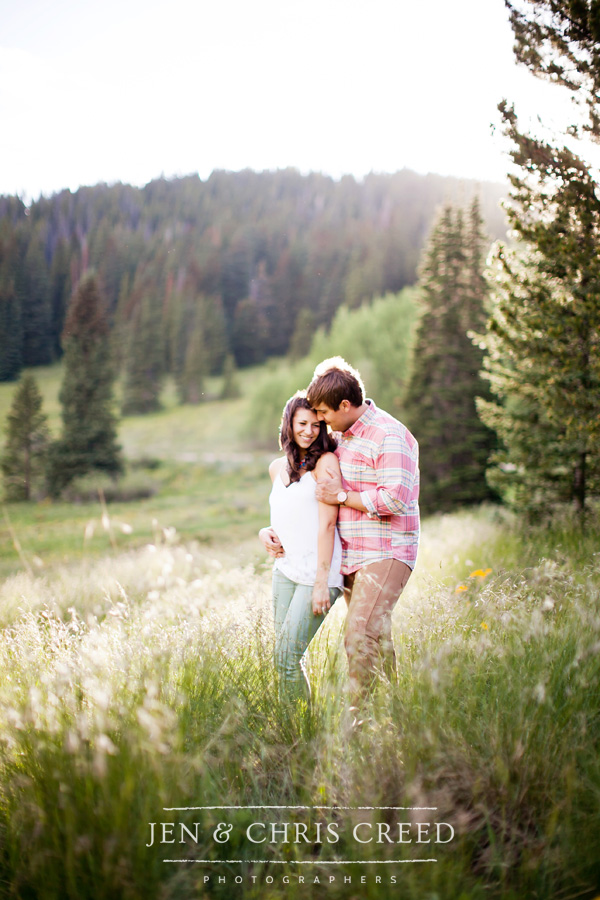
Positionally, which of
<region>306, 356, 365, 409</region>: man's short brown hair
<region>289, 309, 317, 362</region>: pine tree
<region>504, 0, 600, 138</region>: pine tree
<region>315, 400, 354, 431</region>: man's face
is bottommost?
<region>289, 309, 317, 362</region>: pine tree

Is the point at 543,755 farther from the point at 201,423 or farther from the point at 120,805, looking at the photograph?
the point at 201,423

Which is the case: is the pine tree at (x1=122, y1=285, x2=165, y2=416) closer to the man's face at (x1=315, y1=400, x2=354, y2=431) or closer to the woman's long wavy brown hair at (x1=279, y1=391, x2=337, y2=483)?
the woman's long wavy brown hair at (x1=279, y1=391, x2=337, y2=483)

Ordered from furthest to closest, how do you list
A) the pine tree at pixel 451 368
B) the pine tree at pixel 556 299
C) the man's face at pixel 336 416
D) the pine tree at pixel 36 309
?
the pine tree at pixel 36 309
the pine tree at pixel 451 368
the pine tree at pixel 556 299
the man's face at pixel 336 416

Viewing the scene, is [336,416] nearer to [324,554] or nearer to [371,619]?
[324,554]

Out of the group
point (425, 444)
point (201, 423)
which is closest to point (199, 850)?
point (425, 444)

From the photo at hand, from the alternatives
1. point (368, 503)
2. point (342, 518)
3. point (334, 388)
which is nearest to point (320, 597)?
point (342, 518)

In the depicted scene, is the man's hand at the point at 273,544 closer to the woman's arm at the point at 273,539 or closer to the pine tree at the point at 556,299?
the woman's arm at the point at 273,539

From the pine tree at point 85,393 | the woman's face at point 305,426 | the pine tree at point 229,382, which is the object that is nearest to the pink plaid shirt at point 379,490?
the woman's face at point 305,426

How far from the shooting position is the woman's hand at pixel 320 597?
3.22 meters

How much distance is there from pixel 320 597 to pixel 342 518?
0.49 m

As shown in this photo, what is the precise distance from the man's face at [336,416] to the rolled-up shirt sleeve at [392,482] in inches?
10.3

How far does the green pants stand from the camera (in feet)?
9.94

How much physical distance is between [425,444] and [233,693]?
2012 centimetres

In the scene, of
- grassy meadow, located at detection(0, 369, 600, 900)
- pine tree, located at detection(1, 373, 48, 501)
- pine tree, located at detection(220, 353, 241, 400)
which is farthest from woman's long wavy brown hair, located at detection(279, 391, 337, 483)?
pine tree, located at detection(220, 353, 241, 400)
